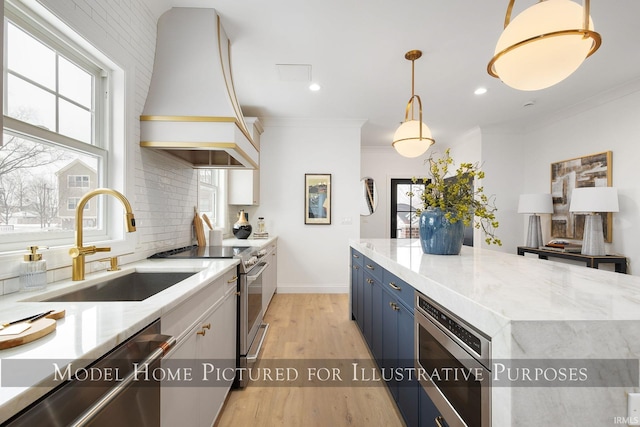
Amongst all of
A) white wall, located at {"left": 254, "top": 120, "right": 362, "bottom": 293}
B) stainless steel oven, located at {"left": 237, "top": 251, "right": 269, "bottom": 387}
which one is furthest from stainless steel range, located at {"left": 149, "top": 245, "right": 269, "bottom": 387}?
white wall, located at {"left": 254, "top": 120, "right": 362, "bottom": 293}

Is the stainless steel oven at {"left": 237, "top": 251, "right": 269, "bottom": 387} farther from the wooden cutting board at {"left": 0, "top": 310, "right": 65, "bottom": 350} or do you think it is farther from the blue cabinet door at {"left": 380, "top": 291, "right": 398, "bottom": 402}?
the wooden cutting board at {"left": 0, "top": 310, "right": 65, "bottom": 350}

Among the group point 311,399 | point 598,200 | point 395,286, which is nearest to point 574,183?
point 598,200

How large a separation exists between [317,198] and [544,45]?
3446 mm

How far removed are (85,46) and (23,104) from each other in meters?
0.50

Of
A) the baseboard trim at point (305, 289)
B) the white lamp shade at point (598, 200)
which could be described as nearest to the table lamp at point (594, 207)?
the white lamp shade at point (598, 200)

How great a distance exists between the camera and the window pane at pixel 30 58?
1.17 m

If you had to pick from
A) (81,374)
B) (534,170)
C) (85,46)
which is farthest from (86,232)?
(534,170)

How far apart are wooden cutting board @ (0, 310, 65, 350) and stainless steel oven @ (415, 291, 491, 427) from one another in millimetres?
1114

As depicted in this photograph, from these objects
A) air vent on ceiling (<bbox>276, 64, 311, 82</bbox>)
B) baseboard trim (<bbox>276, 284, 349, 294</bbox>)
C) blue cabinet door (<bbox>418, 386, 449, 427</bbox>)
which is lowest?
baseboard trim (<bbox>276, 284, 349, 294</bbox>)

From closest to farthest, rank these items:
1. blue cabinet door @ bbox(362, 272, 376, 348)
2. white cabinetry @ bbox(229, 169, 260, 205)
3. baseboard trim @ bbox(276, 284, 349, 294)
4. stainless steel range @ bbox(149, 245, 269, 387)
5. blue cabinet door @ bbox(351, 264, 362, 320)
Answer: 1. stainless steel range @ bbox(149, 245, 269, 387)
2. blue cabinet door @ bbox(362, 272, 376, 348)
3. blue cabinet door @ bbox(351, 264, 362, 320)
4. white cabinetry @ bbox(229, 169, 260, 205)
5. baseboard trim @ bbox(276, 284, 349, 294)

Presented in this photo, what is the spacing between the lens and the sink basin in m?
1.39

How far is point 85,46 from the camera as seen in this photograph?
1495mm

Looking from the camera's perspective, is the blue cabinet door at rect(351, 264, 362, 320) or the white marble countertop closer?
the white marble countertop

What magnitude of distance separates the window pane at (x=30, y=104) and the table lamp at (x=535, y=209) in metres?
5.18
